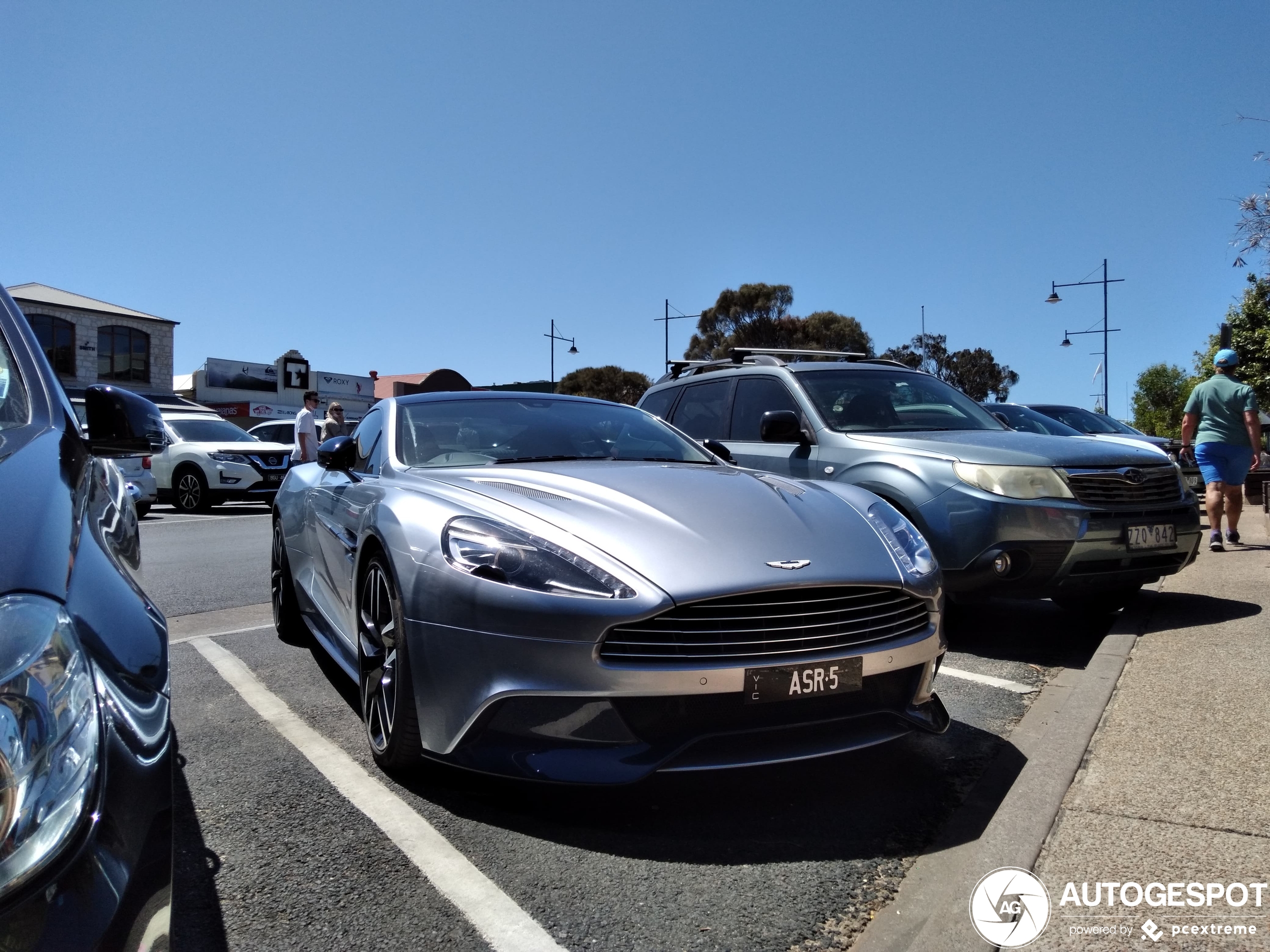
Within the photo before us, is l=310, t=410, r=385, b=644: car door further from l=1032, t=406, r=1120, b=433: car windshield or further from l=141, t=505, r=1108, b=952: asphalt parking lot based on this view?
l=1032, t=406, r=1120, b=433: car windshield

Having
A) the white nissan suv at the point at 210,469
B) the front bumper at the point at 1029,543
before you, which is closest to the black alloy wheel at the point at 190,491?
the white nissan suv at the point at 210,469

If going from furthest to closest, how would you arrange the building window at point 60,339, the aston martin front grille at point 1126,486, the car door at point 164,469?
the building window at point 60,339, the car door at point 164,469, the aston martin front grille at point 1126,486

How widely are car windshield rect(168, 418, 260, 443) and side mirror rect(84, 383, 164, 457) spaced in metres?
14.4

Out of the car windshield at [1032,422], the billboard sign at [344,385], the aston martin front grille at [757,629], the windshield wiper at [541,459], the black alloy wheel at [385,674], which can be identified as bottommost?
the black alloy wheel at [385,674]

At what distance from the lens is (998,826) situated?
8.71 feet

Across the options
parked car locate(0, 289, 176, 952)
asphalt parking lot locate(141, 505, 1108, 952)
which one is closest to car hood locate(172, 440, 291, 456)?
asphalt parking lot locate(141, 505, 1108, 952)

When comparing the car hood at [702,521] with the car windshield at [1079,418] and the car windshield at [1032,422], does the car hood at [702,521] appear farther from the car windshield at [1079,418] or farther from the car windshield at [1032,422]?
the car windshield at [1079,418]

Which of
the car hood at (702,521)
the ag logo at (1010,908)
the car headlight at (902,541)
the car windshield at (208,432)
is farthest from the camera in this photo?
the car windshield at (208,432)

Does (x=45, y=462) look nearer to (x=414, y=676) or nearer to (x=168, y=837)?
(x=168, y=837)

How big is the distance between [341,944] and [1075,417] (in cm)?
1174

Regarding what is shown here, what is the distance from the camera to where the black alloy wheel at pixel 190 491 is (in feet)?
51.4

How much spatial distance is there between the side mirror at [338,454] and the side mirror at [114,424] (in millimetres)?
1277

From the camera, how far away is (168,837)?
4.43 feet

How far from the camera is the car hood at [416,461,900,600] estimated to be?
8.93 ft
